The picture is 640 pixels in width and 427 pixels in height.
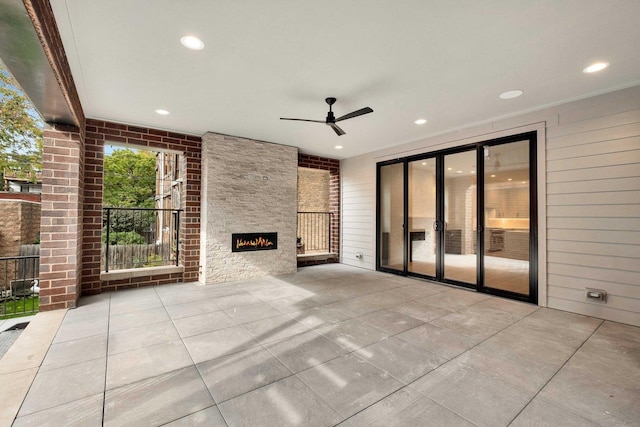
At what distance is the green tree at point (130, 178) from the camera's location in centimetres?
1473

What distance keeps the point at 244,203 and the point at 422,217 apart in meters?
3.38

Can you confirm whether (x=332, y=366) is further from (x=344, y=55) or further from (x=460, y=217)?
(x=460, y=217)

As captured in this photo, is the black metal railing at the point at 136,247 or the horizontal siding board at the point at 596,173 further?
the black metal railing at the point at 136,247

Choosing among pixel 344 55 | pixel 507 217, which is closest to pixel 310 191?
pixel 507 217

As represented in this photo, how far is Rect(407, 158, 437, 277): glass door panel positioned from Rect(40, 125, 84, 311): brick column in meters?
5.28

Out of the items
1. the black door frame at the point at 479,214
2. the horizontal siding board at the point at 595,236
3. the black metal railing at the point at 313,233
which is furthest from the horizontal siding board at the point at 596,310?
the black metal railing at the point at 313,233

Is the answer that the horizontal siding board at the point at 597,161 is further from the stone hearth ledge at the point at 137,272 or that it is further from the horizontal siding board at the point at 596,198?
the stone hearth ledge at the point at 137,272

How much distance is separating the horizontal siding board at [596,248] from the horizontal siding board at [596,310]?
2.04ft

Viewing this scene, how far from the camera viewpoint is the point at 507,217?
13.4ft

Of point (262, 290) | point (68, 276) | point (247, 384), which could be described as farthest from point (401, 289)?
point (68, 276)

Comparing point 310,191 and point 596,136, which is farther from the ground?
point 596,136

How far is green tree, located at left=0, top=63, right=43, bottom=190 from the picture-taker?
211 inches

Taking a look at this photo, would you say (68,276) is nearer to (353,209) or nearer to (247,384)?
(247,384)

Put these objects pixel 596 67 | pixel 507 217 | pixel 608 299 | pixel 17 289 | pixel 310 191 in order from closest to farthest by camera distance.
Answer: pixel 596 67
pixel 608 299
pixel 507 217
pixel 17 289
pixel 310 191
